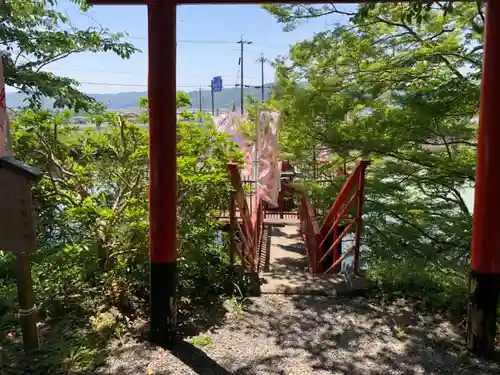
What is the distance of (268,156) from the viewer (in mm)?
7715

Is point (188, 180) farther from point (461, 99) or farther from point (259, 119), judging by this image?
point (259, 119)

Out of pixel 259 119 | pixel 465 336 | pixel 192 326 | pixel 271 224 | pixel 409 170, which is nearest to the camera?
pixel 465 336

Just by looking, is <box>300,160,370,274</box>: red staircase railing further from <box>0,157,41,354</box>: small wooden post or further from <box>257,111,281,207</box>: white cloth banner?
<box>0,157,41,354</box>: small wooden post

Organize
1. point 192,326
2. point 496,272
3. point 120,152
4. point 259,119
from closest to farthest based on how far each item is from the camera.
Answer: point 496,272, point 192,326, point 120,152, point 259,119

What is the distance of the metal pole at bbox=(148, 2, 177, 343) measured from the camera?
292 cm

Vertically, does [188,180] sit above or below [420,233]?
above

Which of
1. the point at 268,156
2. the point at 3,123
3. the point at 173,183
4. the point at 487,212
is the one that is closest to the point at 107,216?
the point at 173,183

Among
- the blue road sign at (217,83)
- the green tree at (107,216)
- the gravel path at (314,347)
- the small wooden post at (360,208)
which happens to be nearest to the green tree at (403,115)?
the small wooden post at (360,208)

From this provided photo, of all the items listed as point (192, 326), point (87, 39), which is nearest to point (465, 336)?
point (192, 326)

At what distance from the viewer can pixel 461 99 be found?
5.11m

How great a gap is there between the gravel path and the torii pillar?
0.30 metres

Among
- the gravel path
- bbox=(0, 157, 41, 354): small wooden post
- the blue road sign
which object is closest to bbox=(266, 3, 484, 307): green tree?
the gravel path

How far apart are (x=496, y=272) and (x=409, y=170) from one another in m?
3.34

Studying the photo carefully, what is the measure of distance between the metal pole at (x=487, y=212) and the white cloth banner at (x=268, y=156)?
4815 millimetres
